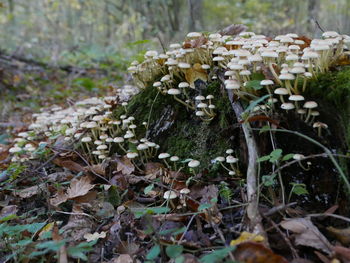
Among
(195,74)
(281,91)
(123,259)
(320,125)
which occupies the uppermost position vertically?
(195,74)

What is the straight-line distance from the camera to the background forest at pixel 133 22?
1081 cm

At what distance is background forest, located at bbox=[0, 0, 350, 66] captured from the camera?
10.8m

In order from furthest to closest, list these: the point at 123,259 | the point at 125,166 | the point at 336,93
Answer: the point at 125,166, the point at 336,93, the point at 123,259

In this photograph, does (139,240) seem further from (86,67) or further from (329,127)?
(86,67)

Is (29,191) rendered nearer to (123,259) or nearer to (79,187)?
(79,187)

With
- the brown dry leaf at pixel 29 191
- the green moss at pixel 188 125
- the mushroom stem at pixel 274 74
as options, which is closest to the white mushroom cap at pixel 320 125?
the mushroom stem at pixel 274 74

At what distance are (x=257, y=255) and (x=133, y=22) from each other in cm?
1199

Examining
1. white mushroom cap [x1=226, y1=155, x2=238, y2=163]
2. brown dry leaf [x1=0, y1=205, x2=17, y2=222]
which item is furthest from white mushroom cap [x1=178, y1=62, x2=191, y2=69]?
brown dry leaf [x1=0, y1=205, x2=17, y2=222]

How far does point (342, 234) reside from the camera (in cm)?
218

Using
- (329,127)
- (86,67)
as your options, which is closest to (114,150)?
(329,127)

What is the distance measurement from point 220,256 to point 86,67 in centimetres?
1185

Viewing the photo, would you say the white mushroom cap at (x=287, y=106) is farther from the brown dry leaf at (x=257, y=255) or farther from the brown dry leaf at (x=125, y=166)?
the brown dry leaf at (x=125, y=166)

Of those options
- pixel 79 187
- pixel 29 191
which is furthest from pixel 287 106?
pixel 29 191

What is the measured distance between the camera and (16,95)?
354 inches
